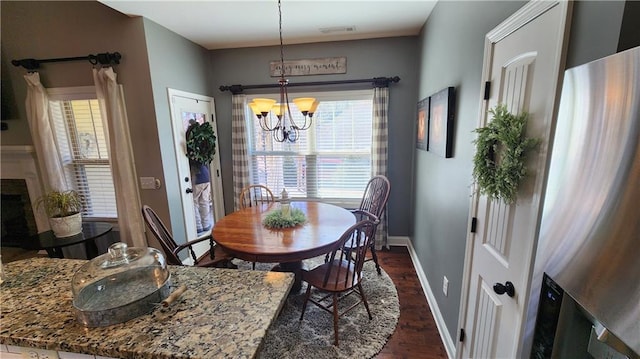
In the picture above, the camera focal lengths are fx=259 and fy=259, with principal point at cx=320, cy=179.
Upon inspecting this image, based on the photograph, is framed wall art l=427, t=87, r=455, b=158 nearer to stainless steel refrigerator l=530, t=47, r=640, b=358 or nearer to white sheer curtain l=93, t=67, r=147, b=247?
stainless steel refrigerator l=530, t=47, r=640, b=358

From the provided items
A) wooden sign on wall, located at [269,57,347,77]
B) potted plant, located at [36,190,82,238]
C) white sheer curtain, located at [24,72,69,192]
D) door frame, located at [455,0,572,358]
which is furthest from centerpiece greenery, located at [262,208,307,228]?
white sheer curtain, located at [24,72,69,192]

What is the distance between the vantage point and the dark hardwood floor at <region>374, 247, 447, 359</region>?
190 centimetres

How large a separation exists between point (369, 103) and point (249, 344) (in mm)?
3235

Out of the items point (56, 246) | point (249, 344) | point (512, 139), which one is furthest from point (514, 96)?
point (56, 246)

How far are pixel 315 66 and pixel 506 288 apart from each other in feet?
10.2

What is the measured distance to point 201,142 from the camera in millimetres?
3271

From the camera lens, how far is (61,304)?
0.85m

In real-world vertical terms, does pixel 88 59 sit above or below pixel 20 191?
above

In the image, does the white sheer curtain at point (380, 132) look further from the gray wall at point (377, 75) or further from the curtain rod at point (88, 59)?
the curtain rod at point (88, 59)

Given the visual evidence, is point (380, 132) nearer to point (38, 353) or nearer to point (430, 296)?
point (430, 296)

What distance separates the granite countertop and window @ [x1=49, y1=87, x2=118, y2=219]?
2.45 metres

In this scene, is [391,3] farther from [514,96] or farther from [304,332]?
[304,332]

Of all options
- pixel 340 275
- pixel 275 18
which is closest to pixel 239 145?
pixel 275 18

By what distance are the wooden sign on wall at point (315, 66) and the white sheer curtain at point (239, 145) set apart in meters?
0.72
